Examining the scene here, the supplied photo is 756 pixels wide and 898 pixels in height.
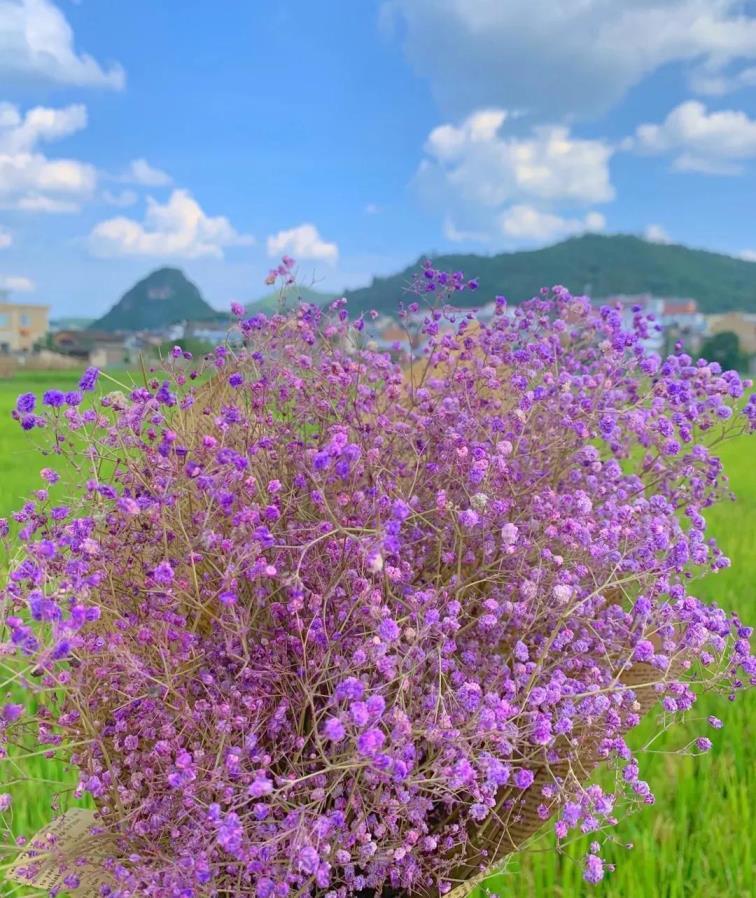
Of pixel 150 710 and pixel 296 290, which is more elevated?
pixel 296 290

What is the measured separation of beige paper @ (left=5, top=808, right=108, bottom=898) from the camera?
4.64ft

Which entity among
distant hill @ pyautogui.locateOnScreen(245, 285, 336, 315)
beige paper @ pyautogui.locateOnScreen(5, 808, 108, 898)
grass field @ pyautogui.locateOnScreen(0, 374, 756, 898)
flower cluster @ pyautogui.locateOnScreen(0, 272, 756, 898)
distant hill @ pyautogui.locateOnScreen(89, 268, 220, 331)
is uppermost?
distant hill @ pyautogui.locateOnScreen(89, 268, 220, 331)

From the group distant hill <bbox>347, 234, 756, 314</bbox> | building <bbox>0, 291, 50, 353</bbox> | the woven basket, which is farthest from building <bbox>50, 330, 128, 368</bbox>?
the woven basket

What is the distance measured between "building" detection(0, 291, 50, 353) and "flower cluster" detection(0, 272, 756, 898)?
228 ft

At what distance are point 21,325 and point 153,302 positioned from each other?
3073cm

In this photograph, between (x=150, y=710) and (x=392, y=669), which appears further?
(x=150, y=710)

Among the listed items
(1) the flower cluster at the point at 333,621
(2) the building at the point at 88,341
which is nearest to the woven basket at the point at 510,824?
(1) the flower cluster at the point at 333,621

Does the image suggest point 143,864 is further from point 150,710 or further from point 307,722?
point 307,722

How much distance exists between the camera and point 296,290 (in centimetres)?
199

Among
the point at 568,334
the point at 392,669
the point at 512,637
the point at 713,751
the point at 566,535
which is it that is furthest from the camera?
the point at 713,751

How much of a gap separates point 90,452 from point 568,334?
1.42 metres

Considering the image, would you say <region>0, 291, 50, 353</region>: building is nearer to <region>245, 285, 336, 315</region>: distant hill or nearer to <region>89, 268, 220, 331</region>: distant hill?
<region>89, 268, 220, 331</region>: distant hill

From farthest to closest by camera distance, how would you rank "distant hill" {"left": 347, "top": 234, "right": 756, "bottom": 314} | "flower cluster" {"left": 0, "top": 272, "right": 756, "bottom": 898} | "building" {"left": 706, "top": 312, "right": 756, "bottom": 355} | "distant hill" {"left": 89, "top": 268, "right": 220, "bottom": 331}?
"distant hill" {"left": 89, "top": 268, "right": 220, "bottom": 331}, "distant hill" {"left": 347, "top": 234, "right": 756, "bottom": 314}, "building" {"left": 706, "top": 312, "right": 756, "bottom": 355}, "flower cluster" {"left": 0, "top": 272, "right": 756, "bottom": 898}

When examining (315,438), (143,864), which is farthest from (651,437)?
(143,864)
